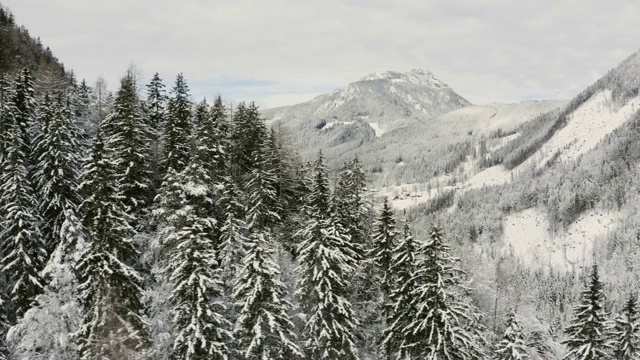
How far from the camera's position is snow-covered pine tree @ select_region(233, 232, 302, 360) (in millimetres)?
31297

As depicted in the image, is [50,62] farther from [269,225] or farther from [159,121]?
[269,225]

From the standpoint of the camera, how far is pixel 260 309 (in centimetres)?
3180

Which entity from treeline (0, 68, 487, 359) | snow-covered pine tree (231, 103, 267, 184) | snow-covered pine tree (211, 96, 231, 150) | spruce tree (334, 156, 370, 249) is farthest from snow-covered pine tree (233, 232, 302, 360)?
snow-covered pine tree (231, 103, 267, 184)

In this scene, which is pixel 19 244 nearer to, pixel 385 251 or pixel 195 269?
pixel 195 269

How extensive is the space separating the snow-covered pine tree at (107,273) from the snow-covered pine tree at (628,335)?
130ft

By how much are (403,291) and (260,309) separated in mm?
10035

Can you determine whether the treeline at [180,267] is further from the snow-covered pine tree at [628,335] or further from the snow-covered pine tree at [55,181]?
the snow-covered pine tree at [628,335]

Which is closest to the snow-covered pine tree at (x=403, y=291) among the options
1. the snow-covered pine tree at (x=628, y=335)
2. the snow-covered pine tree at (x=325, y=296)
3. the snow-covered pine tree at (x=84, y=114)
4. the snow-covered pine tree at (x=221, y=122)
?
the snow-covered pine tree at (x=325, y=296)

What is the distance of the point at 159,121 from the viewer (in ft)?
207

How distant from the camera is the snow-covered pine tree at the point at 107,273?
26141mm

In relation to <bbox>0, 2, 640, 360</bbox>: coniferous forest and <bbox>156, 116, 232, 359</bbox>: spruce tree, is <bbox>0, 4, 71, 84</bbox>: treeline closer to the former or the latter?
<bbox>0, 2, 640, 360</bbox>: coniferous forest

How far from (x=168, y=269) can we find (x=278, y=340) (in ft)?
30.4

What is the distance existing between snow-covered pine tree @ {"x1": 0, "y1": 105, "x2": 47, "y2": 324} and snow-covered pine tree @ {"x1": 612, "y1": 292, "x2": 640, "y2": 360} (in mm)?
47336

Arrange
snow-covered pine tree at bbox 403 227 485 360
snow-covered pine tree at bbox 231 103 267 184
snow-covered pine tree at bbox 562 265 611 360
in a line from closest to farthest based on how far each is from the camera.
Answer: snow-covered pine tree at bbox 403 227 485 360
snow-covered pine tree at bbox 562 265 611 360
snow-covered pine tree at bbox 231 103 267 184
